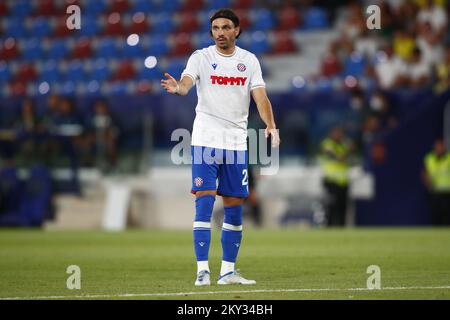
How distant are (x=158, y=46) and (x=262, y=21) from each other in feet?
9.02

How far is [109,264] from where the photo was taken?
40.8 ft

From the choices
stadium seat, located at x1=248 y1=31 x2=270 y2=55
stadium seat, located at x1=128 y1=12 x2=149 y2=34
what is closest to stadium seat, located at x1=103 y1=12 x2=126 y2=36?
stadium seat, located at x1=128 y1=12 x2=149 y2=34

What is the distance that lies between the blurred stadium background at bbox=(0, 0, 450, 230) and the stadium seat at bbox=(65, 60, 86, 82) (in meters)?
0.43

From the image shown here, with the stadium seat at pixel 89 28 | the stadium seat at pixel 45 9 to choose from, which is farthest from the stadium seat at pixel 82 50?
the stadium seat at pixel 45 9

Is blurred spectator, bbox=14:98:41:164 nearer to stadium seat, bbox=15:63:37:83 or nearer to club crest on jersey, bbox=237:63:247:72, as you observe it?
stadium seat, bbox=15:63:37:83

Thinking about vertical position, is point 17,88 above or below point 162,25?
below

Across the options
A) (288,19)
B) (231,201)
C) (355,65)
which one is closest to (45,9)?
(288,19)

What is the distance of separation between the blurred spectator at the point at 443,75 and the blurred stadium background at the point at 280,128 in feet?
0.18

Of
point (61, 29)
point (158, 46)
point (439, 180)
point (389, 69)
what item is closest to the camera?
point (439, 180)

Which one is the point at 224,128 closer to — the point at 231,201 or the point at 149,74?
the point at 231,201

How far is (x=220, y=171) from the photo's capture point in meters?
9.89

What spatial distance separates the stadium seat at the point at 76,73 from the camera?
1066 inches

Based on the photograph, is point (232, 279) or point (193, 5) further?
point (193, 5)

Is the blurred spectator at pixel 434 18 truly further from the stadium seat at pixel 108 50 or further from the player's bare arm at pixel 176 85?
the player's bare arm at pixel 176 85
